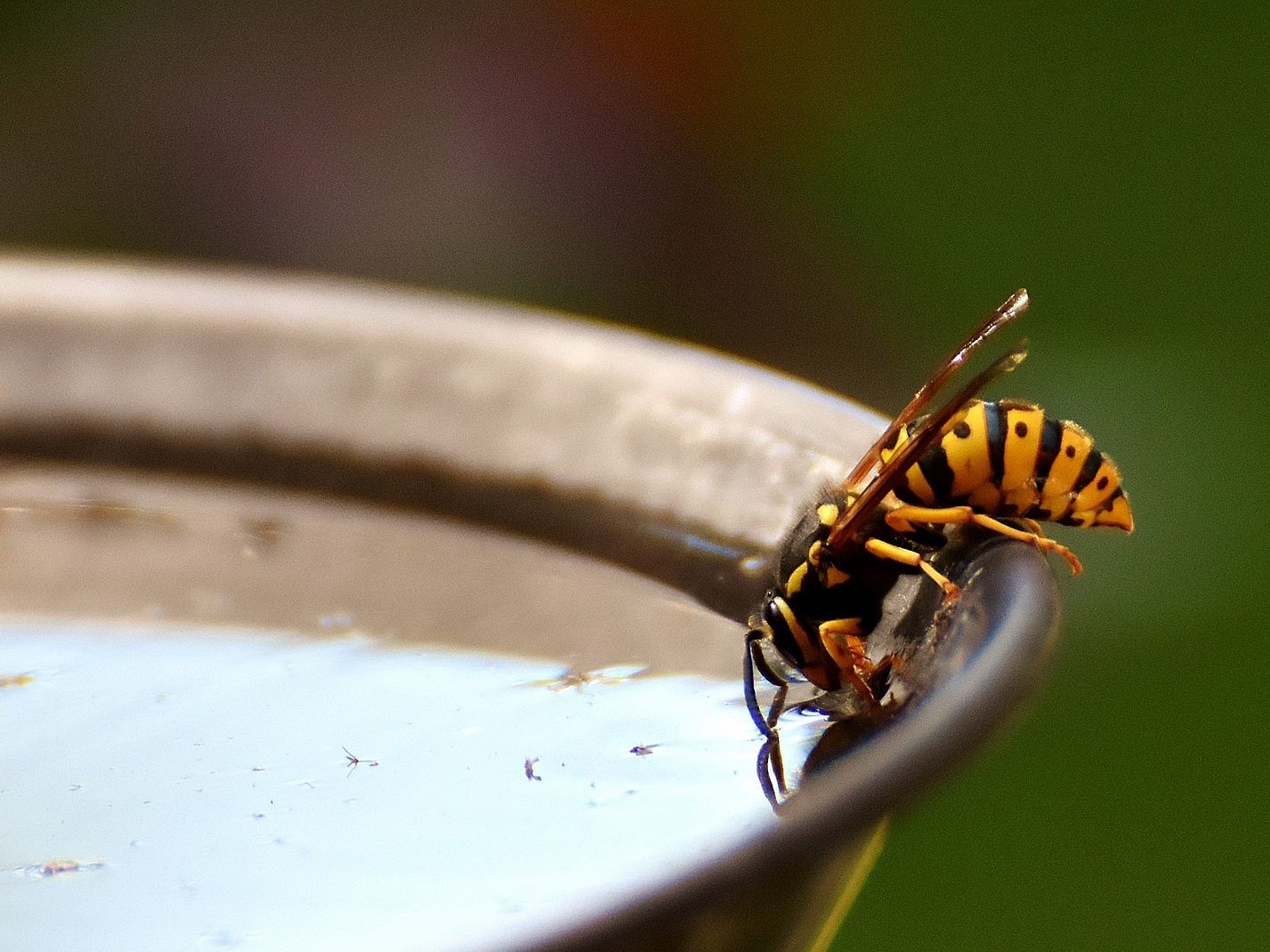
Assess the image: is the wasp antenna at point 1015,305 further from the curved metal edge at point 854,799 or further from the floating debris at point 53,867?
the floating debris at point 53,867

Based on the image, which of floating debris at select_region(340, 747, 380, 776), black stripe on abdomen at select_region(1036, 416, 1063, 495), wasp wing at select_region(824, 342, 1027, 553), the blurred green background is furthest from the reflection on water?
the blurred green background

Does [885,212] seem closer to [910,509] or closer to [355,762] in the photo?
[910,509]

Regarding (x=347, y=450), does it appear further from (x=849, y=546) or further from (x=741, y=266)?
(x=741, y=266)

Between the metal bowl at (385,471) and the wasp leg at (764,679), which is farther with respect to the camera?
the metal bowl at (385,471)

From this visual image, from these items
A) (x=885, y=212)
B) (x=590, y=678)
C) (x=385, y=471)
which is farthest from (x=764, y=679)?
(x=885, y=212)

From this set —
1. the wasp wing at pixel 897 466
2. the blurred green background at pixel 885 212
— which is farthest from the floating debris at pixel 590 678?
the blurred green background at pixel 885 212

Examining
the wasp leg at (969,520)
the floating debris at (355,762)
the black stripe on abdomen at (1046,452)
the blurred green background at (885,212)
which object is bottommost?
the blurred green background at (885,212)

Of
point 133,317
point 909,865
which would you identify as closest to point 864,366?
point 909,865

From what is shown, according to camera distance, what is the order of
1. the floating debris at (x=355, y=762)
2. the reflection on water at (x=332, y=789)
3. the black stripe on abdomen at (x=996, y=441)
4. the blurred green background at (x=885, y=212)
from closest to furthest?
the reflection on water at (x=332, y=789) < the floating debris at (x=355, y=762) < the black stripe on abdomen at (x=996, y=441) < the blurred green background at (x=885, y=212)

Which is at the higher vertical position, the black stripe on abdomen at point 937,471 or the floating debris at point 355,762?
the black stripe on abdomen at point 937,471
